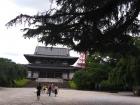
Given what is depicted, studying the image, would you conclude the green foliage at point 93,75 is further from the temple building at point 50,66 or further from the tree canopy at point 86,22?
the tree canopy at point 86,22

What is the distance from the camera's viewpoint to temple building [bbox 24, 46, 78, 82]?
70.3 meters

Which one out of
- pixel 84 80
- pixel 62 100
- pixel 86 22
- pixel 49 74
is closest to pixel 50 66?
pixel 49 74

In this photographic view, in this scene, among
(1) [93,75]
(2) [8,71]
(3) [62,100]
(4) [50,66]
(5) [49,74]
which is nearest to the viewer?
(3) [62,100]

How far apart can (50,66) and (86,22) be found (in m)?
61.5

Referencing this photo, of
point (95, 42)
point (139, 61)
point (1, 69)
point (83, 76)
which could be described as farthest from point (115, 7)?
point (83, 76)

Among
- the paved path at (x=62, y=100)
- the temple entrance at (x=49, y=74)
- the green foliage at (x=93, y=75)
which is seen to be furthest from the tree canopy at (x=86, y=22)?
the temple entrance at (x=49, y=74)

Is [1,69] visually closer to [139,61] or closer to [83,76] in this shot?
[83,76]

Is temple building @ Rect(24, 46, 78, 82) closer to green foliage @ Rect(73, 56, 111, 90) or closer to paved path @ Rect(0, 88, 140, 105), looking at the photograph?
green foliage @ Rect(73, 56, 111, 90)

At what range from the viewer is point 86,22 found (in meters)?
9.58

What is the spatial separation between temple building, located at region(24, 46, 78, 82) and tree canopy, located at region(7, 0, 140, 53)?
59.0 metres

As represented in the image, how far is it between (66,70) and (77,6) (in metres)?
61.5

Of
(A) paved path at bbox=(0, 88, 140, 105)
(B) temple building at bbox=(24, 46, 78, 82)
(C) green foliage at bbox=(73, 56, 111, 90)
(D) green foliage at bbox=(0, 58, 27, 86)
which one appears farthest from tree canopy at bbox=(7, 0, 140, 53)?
(B) temple building at bbox=(24, 46, 78, 82)

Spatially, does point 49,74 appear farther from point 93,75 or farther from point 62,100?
point 62,100

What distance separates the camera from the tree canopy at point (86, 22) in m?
9.34
